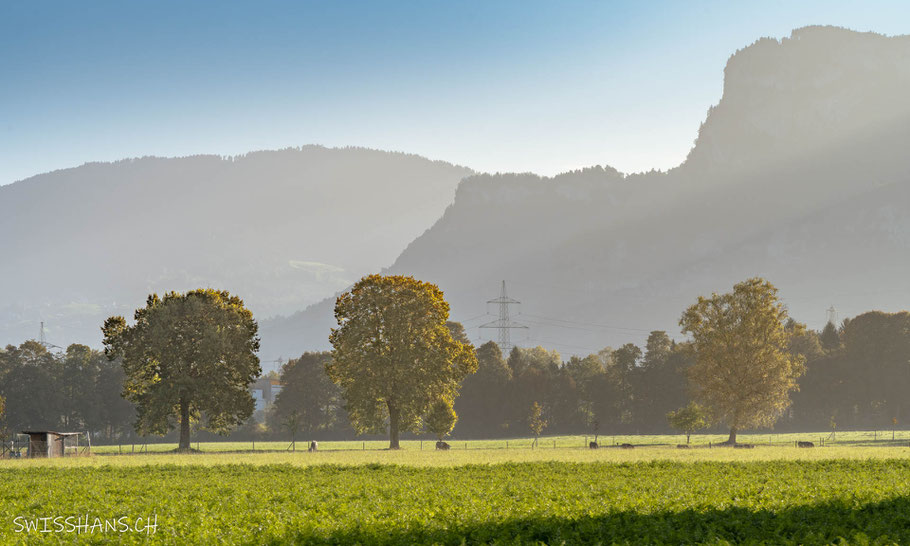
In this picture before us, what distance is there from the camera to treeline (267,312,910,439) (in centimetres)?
14462

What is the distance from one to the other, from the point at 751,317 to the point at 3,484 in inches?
2931

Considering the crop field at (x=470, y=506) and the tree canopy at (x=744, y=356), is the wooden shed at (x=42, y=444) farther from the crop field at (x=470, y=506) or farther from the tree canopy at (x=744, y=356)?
the tree canopy at (x=744, y=356)

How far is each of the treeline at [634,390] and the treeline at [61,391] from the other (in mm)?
29877

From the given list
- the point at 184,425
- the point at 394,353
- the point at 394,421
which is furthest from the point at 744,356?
the point at 184,425

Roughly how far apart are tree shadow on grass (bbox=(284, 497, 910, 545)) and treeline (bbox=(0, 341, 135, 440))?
124 metres

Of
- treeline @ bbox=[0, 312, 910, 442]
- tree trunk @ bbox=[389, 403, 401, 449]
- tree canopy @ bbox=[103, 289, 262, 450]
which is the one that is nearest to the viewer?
tree canopy @ bbox=[103, 289, 262, 450]

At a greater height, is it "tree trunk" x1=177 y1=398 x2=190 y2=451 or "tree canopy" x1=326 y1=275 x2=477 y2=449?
"tree canopy" x1=326 y1=275 x2=477 y2=449

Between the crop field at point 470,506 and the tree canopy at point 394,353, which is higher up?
the tree canopy at point 394,353

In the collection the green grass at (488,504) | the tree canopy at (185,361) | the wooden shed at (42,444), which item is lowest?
the wooden shed at (42,444)

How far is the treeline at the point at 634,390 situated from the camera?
5694 inches

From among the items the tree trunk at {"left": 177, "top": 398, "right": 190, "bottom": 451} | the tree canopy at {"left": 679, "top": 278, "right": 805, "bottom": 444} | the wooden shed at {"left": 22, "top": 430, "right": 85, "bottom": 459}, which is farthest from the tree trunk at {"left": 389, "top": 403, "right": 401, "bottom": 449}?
the tree canopy at {"left": 679, "top": 278, "right": 805, "bottom": 444}

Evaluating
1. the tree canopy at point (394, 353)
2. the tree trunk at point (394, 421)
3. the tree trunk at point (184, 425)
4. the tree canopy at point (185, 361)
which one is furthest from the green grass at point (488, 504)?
the tree trunk at point (184, 425)

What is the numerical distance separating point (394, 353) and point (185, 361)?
22.1 m

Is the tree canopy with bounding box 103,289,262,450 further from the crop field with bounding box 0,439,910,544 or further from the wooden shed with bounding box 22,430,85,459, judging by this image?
the crop field with bounding box 0,439,910,544
